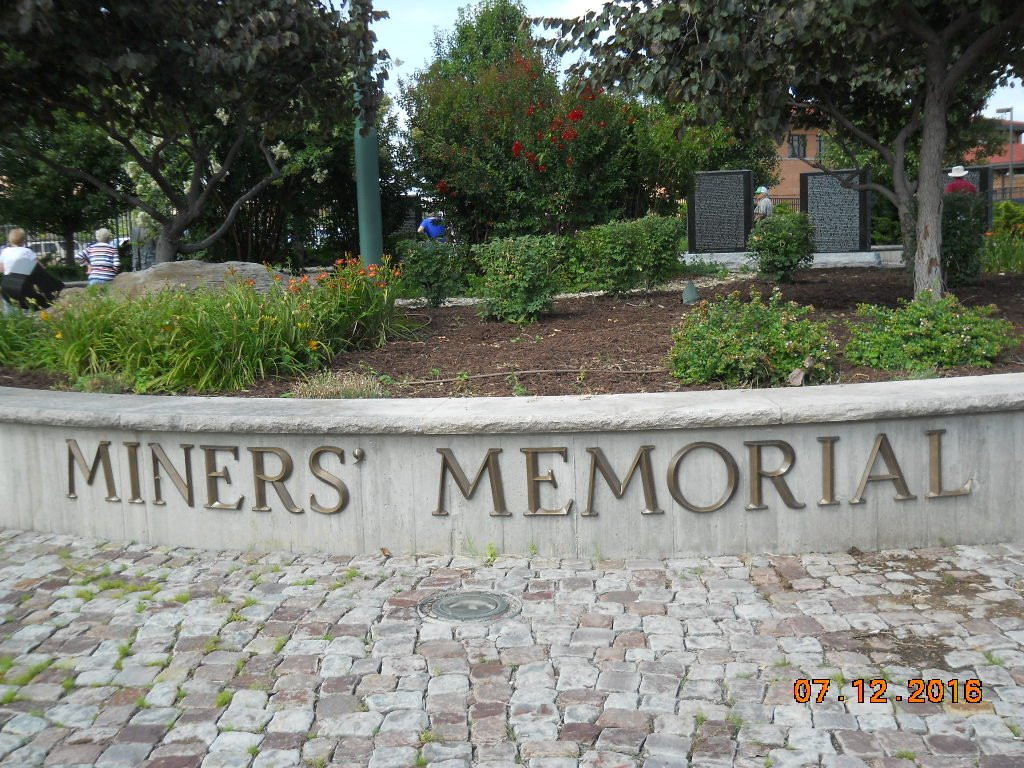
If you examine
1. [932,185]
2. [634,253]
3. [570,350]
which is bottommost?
[570,350]

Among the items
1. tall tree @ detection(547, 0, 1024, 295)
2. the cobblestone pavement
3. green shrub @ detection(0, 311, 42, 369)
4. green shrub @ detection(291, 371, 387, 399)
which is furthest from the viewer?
green shrub @ detection(0, 311, 42, 369)

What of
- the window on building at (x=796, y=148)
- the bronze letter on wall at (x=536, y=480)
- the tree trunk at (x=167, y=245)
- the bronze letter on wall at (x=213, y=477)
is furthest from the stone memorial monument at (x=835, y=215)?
the bronze letter on wall at (x=213, y=477)

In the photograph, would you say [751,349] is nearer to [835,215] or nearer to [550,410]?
[550,410]

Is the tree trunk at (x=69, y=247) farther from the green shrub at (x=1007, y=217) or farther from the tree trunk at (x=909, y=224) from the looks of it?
the green shrub at (x=1007, y=217)

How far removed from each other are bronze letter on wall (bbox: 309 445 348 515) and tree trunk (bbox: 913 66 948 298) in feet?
16.4

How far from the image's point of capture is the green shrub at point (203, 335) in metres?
6.83

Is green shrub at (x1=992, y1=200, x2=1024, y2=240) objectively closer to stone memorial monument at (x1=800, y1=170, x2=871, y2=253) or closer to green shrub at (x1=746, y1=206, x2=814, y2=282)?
stone memorial monument at (x1=800, y1=170, x2=871, y2=253)

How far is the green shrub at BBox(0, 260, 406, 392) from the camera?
6828 mm

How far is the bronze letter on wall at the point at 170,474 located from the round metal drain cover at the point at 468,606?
5.51 feet

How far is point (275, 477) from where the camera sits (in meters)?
5.42

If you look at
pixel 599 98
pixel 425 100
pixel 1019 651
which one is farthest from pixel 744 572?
pixel 425 100

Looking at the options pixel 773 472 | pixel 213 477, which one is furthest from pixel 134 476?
pixel 773 472

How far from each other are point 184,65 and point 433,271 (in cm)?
315
